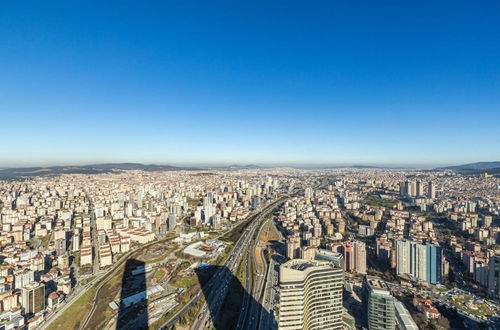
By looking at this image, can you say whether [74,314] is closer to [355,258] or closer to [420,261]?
[355,258]

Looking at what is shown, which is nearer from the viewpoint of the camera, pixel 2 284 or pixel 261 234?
pixel 2 284

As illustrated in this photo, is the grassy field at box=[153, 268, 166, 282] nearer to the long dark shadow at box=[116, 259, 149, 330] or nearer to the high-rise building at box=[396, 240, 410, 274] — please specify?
the long dark shadow at box=[116, 259, 149, 330]

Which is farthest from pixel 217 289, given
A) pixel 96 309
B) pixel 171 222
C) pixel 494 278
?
pixel 494 278

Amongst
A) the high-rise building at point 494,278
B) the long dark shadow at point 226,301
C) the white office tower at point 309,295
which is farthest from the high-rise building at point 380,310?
the high-rise building at point 494,278

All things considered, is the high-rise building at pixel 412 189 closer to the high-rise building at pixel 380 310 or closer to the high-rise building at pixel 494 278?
the high-rise building at pixel 494 278

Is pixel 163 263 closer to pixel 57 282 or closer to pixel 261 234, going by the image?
pixel 57 282

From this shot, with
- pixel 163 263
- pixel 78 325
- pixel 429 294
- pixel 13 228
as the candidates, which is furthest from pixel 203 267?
pixel 13 228
